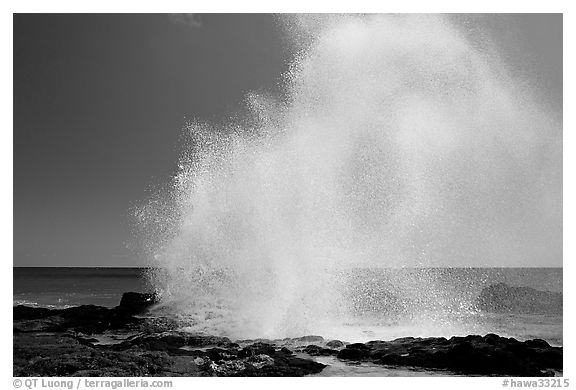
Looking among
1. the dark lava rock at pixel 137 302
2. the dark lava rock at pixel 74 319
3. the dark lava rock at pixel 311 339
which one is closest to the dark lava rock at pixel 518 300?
the dark lava rock at pixel 311 339

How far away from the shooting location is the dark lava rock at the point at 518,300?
8.76 m

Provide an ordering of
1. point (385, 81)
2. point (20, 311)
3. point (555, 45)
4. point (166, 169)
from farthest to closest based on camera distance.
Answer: point (166, 169) → point (20, 311) → point (385, 81) → point (555, 45)

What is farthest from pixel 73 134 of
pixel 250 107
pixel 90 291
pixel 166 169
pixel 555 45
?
pixel 555 45

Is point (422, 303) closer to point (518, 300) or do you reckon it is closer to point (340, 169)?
point (518, 300)

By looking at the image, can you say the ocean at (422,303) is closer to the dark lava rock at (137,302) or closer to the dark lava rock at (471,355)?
the dark lava rock at (137,302)

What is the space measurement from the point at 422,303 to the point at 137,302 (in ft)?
15.9

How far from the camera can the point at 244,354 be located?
6875 millimetres

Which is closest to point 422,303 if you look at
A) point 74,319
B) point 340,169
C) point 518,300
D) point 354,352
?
point 518,300

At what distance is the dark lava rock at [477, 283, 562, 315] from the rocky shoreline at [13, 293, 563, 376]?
204 cm

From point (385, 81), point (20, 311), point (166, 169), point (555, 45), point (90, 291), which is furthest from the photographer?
point (90, 291)

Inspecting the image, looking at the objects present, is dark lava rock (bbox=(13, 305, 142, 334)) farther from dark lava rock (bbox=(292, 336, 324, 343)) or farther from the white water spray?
dark lava rock (bbox=(292, 336, 324, 343))

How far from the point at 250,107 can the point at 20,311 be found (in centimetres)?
497

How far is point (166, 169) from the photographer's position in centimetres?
927

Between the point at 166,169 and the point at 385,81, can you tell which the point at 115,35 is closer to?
the point at 166,169
